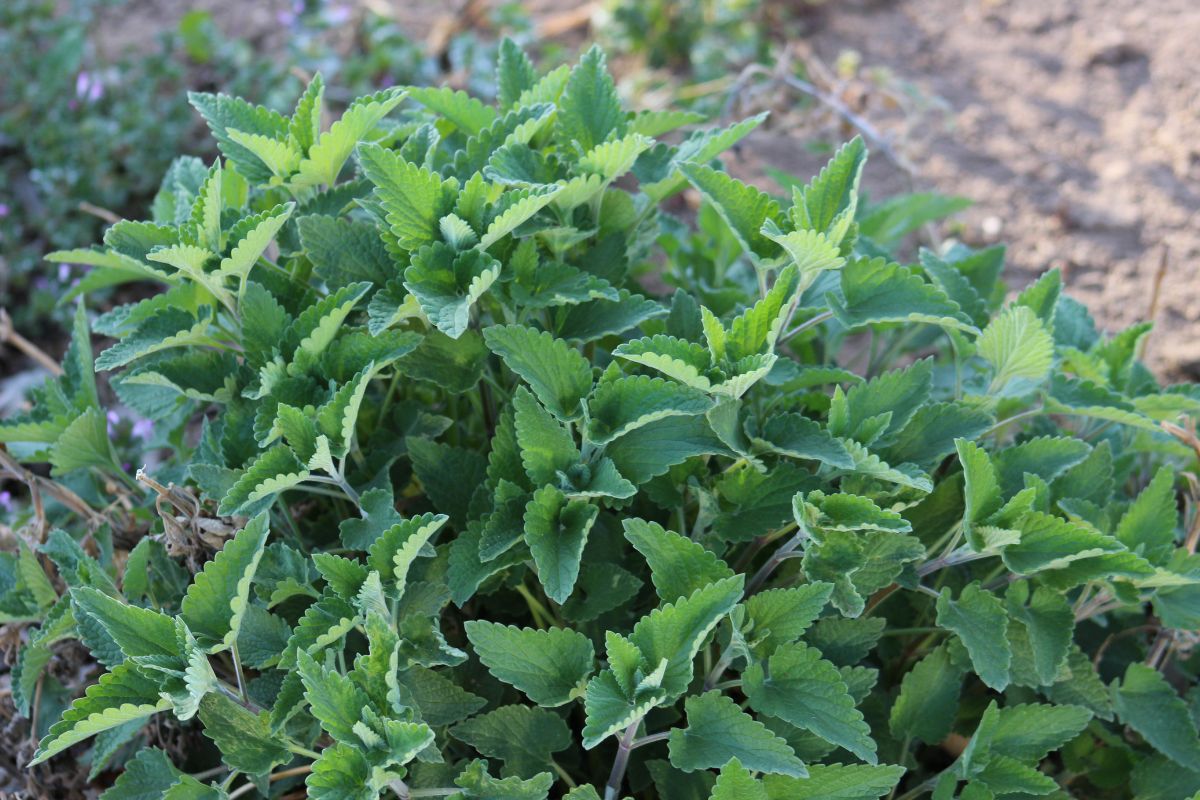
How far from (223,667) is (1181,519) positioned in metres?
1.64

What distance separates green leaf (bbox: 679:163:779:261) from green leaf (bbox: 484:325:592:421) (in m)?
0.26

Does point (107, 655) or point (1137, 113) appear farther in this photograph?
point (1137, 113)

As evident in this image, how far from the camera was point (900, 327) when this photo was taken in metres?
1.86

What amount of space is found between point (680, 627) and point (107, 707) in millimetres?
602

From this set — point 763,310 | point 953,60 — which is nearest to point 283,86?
point 953,60

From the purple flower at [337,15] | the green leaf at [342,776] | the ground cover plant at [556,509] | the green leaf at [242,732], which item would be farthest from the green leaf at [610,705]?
the purple flower at [337,15]

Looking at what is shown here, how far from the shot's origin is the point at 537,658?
1.28 meters

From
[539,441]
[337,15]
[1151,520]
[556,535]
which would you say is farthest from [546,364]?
[337,15]

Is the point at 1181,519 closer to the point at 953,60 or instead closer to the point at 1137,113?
the point at 1137,113

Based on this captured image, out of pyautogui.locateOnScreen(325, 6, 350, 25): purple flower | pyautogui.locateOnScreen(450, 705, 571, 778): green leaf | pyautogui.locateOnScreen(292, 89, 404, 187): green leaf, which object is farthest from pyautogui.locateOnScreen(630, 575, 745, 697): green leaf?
pyautogui.locateOnScreen(325, 6, 350, 25): purple flower

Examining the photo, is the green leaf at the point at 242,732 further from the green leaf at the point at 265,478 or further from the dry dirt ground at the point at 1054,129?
the dry dirt ground at the point at 1054,129

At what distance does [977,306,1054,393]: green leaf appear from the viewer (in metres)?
1.40

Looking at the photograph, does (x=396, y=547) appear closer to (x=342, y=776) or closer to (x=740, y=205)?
(x=342, y=776)

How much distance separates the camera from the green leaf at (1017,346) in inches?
55.2
